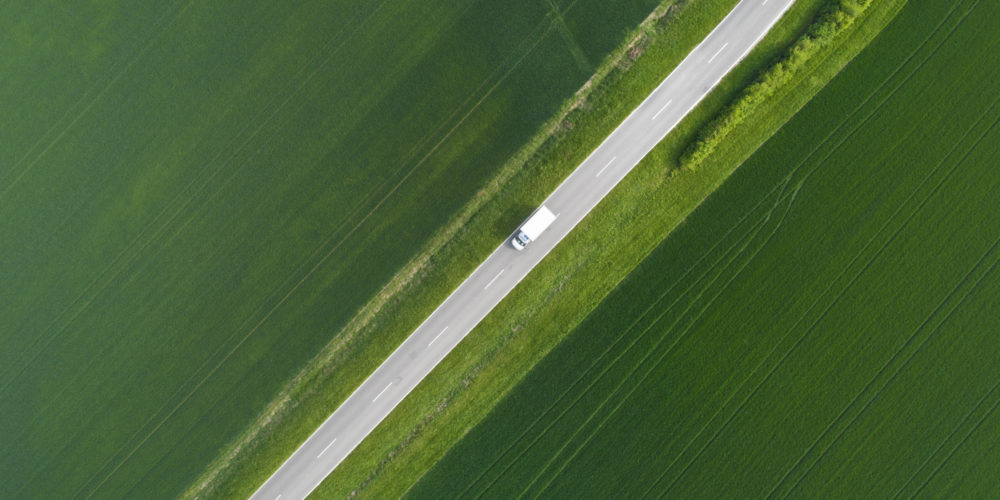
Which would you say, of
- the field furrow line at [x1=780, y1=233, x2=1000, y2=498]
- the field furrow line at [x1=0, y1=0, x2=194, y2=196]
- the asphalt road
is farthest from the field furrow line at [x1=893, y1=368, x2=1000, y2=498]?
the field furrow line at [x1=0, y1=0, x2=194, y2=196]

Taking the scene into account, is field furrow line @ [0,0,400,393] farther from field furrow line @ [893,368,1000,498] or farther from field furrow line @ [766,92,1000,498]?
field furrow line @ [893,368,1000,498]

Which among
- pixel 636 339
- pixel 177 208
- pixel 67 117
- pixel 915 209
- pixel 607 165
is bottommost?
pixel 915 209

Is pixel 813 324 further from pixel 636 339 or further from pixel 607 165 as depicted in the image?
pixel 607 165

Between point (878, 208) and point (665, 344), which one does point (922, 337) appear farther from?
point (665, 344)

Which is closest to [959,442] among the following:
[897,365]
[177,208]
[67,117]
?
[897,365]

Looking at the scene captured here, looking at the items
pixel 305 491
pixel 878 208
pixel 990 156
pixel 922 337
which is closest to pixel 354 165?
pixel 305 491

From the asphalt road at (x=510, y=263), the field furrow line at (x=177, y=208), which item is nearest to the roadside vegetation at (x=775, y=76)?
the asphalt road at (x=510, y=263)
